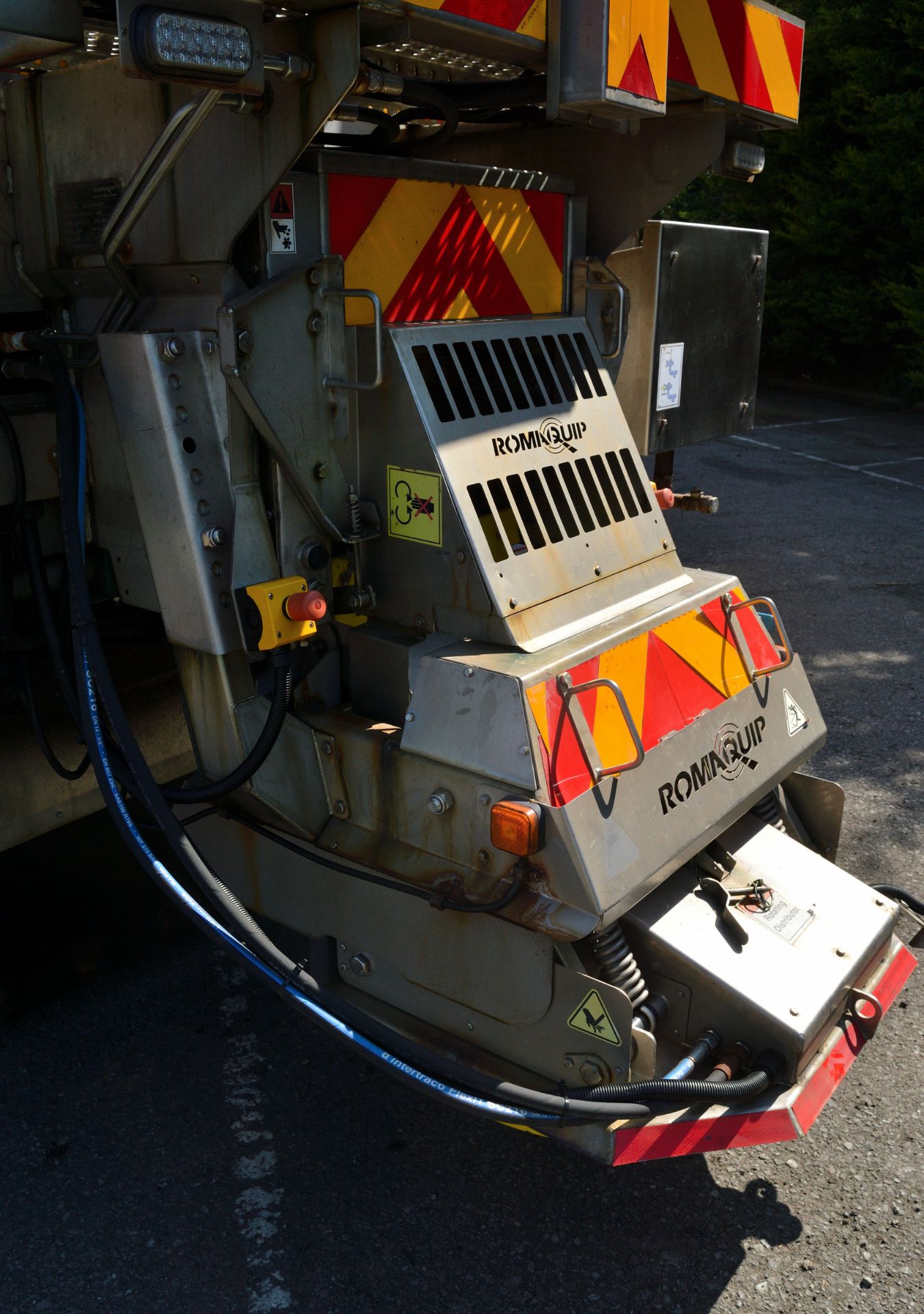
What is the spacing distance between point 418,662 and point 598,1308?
51.7 inches

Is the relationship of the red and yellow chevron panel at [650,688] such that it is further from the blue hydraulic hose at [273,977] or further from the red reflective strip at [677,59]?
the red reflective strip at [677,59]

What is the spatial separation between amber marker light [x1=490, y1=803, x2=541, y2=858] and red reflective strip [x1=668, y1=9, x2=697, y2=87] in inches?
67.3

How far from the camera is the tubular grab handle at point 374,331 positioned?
7.64 ft

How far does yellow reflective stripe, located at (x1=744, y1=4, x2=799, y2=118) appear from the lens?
290 centimetres

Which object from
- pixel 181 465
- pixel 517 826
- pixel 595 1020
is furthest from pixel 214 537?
pixel 595 1020

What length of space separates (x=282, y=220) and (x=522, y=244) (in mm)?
801

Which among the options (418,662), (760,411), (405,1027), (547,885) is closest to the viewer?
(547,885)

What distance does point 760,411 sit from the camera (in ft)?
40.3

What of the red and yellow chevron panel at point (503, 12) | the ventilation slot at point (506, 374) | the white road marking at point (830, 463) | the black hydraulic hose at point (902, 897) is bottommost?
the white road marking at point (830, 463)

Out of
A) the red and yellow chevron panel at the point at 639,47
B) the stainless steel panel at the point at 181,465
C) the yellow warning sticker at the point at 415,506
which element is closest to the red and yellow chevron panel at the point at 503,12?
the red and yellow chevron panel at the point at 639,47

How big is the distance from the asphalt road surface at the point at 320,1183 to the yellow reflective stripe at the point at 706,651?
3.48ft

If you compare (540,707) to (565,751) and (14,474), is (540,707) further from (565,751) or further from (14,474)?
(14,474)

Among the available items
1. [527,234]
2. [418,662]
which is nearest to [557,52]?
[527,234]

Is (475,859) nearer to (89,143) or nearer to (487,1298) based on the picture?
(487,1298)
